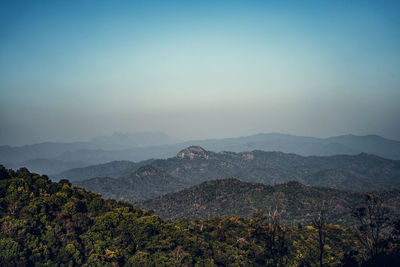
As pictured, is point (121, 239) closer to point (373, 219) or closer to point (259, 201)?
point (373, 219)

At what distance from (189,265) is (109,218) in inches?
788

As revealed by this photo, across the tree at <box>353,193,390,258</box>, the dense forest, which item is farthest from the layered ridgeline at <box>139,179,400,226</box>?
the tree at <box>353,193,390,258</box>

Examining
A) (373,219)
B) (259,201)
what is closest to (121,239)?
(373,219)

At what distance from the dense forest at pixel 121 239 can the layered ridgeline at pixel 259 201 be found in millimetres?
81262

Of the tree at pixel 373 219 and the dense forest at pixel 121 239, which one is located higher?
the tree at pixel 373 219

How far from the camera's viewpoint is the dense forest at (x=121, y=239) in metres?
45.2

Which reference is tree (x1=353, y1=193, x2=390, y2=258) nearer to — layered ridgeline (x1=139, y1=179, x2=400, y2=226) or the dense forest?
the dense forest

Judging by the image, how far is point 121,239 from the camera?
2119 inches

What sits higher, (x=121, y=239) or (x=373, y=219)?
(x=373, y=219)

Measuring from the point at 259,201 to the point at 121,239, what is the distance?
12157 centimetres

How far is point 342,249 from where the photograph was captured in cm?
6650

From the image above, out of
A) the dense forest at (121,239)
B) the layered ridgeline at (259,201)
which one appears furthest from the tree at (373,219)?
the layered ridgeline at (259,201)

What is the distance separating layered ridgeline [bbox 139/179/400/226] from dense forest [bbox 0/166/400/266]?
267ft

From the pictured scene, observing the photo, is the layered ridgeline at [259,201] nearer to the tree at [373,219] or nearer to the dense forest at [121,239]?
the dense forest at [121,239]
